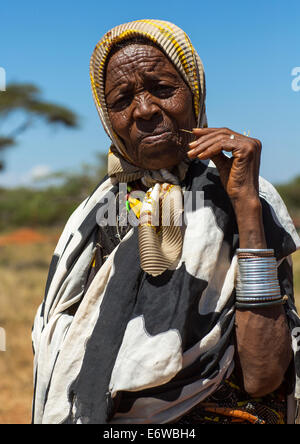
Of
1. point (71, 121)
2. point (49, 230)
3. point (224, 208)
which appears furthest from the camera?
point (49, 230)

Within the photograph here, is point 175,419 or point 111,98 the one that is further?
point 111,98

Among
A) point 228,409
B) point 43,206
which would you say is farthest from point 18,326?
point 43,206

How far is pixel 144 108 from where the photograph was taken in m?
1.97

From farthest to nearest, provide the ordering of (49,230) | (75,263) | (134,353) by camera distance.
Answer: (49,230) < (75,263) < (134,353)

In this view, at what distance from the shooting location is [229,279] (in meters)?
1.92

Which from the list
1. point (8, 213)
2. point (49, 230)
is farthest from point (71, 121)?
point (8, 213)

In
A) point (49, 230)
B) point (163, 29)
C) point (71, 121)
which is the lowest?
point (49, 230)

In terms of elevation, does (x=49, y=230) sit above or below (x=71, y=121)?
Answer: below

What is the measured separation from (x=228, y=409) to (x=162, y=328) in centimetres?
41

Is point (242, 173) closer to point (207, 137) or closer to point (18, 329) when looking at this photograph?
point (207, 137)

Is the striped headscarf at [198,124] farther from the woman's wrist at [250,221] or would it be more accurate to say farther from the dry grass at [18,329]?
the dry grass at [18,329]

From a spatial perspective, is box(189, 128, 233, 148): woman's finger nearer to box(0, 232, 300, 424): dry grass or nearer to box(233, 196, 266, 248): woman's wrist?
box(233, 196, 266, 248): woman's wrist
